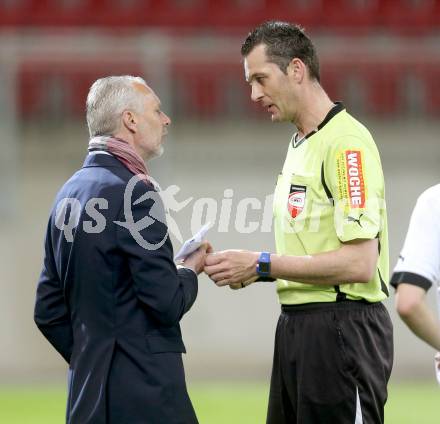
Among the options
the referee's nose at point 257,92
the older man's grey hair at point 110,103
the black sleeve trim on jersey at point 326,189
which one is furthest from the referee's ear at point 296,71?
the older man's grey hair at point 110,103

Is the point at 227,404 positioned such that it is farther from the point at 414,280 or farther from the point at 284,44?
the point at 414,280

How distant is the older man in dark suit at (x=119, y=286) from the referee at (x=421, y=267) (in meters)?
0.84

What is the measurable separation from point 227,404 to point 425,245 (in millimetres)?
5495

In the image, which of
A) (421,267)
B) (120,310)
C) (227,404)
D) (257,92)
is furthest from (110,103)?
(227,404)

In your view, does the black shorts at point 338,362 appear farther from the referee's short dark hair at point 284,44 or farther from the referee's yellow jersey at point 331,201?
the referee's short dark hair at point 284,44

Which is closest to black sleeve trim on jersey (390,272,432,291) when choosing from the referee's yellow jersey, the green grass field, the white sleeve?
the white sleeve

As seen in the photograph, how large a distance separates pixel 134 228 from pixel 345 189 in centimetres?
72

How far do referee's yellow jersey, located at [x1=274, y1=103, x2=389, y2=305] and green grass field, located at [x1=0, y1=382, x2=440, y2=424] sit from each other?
143 inches

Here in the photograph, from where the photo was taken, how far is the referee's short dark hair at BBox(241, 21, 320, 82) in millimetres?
3795

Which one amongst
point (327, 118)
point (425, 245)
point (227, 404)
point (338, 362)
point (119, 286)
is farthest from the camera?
point (227, 404)

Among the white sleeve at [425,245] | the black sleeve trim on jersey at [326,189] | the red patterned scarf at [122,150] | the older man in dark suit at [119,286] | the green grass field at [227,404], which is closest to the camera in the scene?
the white sleeve at [425,245]

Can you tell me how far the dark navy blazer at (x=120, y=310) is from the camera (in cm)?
336

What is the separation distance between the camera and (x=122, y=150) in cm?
348

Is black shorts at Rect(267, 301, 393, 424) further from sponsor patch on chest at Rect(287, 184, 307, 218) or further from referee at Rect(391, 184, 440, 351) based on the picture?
referee at Rect(391, 184, 440, 351)
